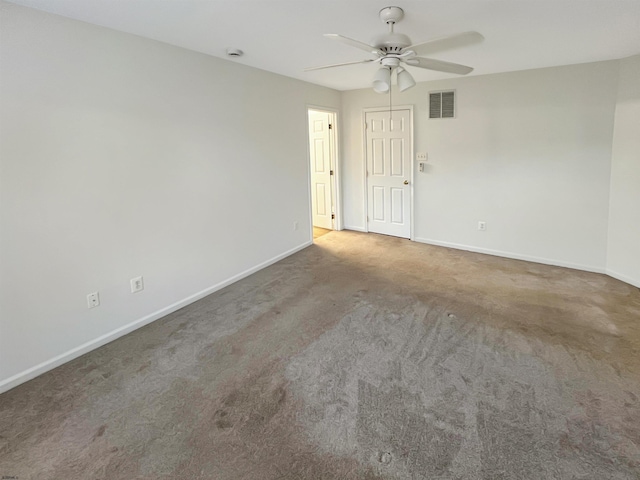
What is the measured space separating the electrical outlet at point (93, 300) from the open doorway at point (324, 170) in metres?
3.49

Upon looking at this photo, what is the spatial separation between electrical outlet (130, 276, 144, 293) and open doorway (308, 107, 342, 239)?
3.11 meters

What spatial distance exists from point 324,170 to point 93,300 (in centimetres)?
428

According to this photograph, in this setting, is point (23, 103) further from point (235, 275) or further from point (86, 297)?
point (235, 275)

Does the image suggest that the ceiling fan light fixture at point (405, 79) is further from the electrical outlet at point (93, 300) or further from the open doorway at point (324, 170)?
the open doorway at point (324, 170)

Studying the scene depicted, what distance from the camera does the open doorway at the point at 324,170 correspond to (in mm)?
6039

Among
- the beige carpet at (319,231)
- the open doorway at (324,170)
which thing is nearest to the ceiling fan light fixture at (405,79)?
the open doorway at (324,170)

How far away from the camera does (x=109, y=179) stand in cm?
282

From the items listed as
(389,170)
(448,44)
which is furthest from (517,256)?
(448,44)

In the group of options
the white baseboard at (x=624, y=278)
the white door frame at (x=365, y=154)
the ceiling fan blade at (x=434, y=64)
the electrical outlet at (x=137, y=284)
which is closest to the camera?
the ceiling fan blade at (x=434, y=64)

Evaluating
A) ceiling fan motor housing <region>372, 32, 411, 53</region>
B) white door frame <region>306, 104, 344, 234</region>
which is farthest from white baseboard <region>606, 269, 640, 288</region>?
white door frame <region>306, 104, 344, 234</region>

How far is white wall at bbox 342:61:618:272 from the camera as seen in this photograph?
4.05 metres

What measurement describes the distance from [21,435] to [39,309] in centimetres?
84

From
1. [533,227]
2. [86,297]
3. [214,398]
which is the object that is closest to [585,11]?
[533,227]

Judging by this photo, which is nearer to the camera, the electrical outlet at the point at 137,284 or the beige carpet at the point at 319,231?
the electrical outlet at the point at 137,284
